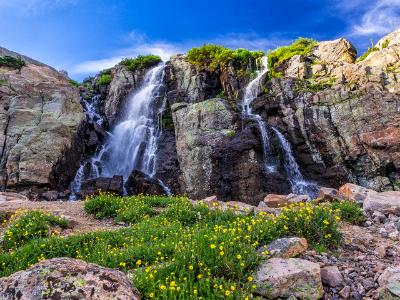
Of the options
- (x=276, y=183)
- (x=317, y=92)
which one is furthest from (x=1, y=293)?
(x=317, y=92)

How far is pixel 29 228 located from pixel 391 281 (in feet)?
27.0

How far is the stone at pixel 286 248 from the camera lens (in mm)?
5559

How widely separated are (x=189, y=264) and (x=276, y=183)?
1579 cm

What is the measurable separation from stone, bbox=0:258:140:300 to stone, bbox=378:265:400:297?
328 centimetres

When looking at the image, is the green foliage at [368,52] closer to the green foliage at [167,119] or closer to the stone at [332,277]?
the green foliage at [167,119]

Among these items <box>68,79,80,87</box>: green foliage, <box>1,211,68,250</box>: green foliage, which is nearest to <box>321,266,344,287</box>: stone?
<box>1,211,68,250</box>: green foliage

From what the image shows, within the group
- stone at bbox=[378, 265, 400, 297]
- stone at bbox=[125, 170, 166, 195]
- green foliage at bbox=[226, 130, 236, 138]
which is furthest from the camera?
green foliage at bbox=[226, 130, 236, 138]

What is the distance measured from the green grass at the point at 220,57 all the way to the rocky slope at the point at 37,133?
12411 millimetres

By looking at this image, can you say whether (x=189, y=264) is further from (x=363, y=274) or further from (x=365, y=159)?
(x=365, y=159)

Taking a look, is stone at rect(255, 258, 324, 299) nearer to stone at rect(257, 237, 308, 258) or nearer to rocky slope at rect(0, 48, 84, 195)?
stone at rect(257, 237, 308, 258)

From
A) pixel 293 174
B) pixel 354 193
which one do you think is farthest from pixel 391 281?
pixel 293 174

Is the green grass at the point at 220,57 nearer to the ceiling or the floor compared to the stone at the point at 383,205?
nearer to the ceiling

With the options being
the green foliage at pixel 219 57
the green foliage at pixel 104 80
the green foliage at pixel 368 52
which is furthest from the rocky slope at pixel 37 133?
the green foliage at pixel 368 52

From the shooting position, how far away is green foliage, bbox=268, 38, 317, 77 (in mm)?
30297
